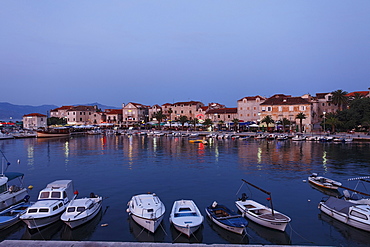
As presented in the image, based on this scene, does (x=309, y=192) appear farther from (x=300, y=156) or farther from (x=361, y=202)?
(x=300, y=156)

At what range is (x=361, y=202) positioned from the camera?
65.7 ft

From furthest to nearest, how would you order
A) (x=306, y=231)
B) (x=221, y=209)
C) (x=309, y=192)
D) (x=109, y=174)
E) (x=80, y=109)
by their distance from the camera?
(x=80, y=109) < (x=109, y=174) < (x=309, y=192) < (x=221, y=209) < (x=306, y=231)

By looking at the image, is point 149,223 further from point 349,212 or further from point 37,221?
point 349,212

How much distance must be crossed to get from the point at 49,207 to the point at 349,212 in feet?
65.5

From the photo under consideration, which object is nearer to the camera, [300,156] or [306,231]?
[306,231]

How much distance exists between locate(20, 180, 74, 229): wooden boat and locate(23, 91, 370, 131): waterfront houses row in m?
81.5

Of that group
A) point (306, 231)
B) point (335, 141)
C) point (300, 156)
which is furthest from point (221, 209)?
point (335, 141)

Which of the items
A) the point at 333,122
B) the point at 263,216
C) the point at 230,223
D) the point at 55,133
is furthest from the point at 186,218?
the point at 55,133

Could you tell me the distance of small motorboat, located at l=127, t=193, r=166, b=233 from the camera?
17.1m

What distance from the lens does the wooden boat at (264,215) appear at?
17.2m

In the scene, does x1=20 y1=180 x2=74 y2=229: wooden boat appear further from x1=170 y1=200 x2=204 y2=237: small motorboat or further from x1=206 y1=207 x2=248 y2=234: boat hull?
x1=206 y1=207 x2=248 y2=234: boat hull

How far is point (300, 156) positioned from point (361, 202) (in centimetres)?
2869

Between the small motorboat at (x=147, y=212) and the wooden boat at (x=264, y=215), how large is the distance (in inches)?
234

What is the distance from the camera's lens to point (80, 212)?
1839 cm
